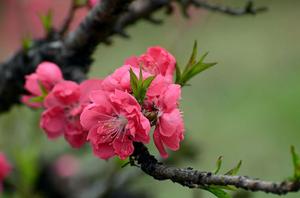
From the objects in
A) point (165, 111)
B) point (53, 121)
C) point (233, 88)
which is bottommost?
point (233, 88)

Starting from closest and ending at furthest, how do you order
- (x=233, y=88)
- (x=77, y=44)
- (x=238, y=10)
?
(x=77, y=44) < (x=238, y=10) < (x=233, y=88)

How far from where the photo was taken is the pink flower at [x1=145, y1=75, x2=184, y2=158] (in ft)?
2.63

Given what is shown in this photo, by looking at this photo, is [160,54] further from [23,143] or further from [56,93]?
[23,143]

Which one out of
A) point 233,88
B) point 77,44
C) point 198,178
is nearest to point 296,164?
point 198,178

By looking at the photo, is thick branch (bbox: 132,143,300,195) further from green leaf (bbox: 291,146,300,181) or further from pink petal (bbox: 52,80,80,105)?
pink petal (bbox: 52,80,80,105)

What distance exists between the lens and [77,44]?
47.7 inches

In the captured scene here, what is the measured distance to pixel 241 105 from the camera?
14.7 feet

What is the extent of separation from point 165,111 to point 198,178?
11 centimetres

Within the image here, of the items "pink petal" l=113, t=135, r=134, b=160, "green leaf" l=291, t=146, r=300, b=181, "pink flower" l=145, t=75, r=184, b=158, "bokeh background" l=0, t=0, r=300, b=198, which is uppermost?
"green leaf" l=291, t=146, r=300, b=181

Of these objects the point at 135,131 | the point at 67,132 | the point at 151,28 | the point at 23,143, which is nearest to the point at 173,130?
the point at 135,131

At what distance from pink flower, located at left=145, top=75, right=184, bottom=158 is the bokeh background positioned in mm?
1261

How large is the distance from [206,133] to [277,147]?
54cm

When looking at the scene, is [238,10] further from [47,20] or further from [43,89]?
[43,89]

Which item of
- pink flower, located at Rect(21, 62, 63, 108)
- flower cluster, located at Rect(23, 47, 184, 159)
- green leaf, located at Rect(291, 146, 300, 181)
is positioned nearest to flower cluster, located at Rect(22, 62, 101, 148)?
pink flower, located at Rect(21, 62, 63, 108)
